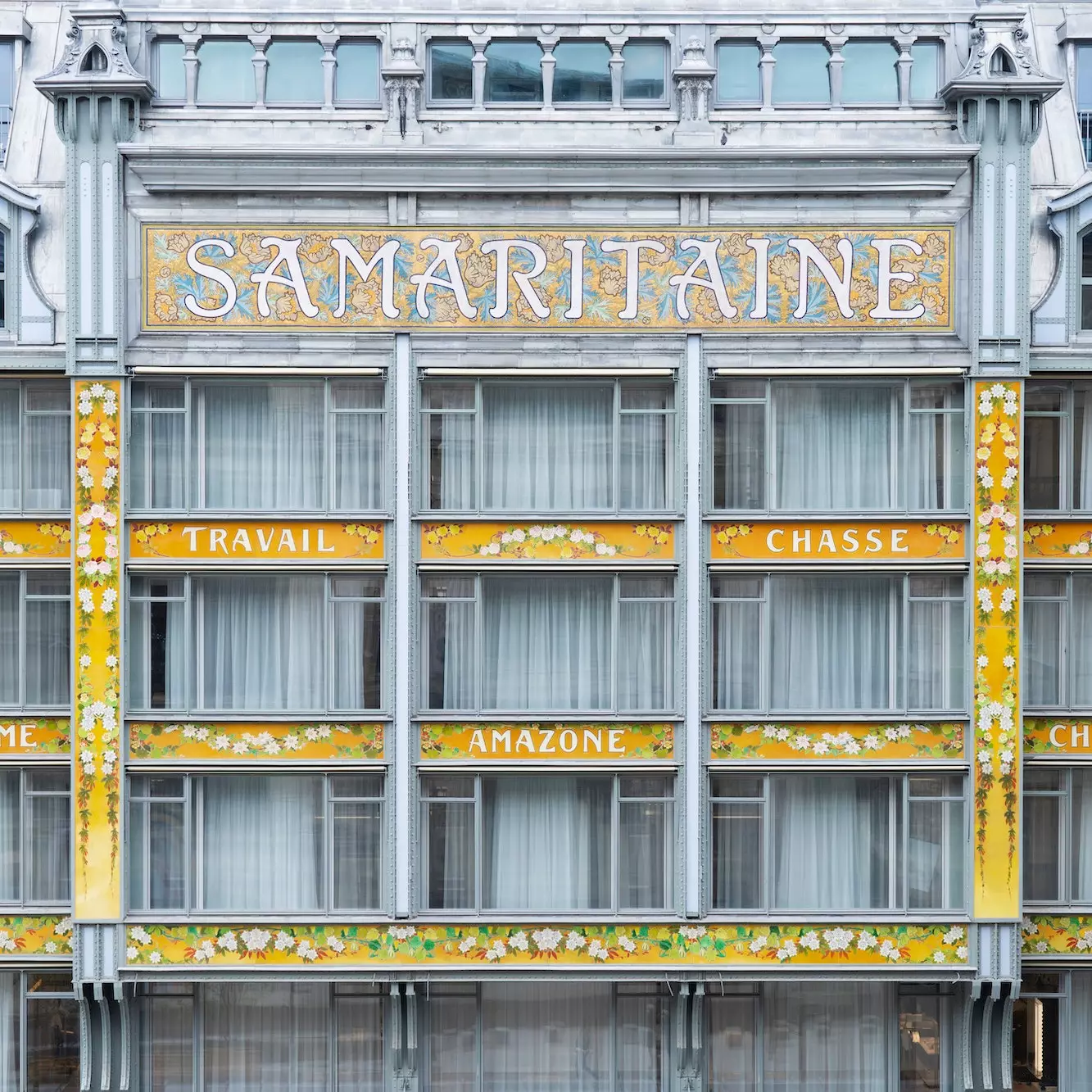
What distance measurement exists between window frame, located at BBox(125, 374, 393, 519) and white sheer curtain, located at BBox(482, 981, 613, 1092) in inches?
308

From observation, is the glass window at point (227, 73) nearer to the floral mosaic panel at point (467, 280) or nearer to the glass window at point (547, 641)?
the floral mosaic panel at point (467, 280)

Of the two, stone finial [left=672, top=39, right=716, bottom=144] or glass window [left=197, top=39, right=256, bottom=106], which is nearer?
stone finial [left=672, top=39, right=716, bottom=144]

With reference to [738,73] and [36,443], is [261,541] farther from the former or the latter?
[738,73]

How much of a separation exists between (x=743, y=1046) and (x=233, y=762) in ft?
29.6

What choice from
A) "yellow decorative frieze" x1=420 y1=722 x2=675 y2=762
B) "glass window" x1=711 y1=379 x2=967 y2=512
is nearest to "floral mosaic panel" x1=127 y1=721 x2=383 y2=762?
"yellow decorative frieze" x1=420 y1=722 x2=675 y2=762

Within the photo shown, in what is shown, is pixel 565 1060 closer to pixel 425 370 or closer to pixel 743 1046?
pixel 743 1046

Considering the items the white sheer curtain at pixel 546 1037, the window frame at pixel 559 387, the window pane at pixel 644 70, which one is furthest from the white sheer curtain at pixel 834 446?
the white sheer curtain at pixel 546 1037

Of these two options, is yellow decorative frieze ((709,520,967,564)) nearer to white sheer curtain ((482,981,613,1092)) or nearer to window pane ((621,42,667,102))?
window pane ((621,42,667,102))

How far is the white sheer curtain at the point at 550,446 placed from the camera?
20.6 metres

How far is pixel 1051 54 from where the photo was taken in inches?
854

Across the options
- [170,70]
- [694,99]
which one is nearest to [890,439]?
[694,99]

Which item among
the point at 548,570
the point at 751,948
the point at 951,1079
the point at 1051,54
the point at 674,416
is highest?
the point at 1051,54

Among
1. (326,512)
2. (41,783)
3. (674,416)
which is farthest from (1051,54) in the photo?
(41,783)

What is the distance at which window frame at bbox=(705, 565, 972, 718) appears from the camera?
66.1 ft
